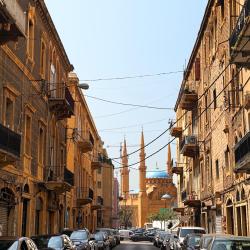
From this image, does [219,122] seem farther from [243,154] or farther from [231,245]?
[231,245]

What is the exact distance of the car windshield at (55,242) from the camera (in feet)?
58.1

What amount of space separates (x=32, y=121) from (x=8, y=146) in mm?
7383

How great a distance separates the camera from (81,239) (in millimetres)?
24875

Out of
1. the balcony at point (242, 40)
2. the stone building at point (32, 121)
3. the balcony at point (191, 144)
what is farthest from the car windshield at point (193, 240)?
the balcony at point (191, 144)

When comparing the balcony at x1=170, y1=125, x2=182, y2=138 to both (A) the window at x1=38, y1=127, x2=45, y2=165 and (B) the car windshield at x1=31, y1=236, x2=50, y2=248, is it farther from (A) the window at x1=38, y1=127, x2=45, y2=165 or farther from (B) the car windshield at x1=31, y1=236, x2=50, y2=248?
(B) the car windshield at x1=31, y1=236, x2=50, y2=248

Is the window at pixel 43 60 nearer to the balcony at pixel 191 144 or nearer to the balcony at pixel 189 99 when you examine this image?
the balcony at pixel 189 99

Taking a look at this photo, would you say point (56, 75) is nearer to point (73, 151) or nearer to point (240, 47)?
point (73, 151)

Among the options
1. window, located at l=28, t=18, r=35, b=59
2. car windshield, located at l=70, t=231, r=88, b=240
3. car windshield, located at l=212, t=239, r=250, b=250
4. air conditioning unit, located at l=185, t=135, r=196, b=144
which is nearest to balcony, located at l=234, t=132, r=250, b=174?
car windshield, located at l=212, t=239, r=250, b=250

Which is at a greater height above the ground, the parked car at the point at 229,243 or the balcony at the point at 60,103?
the balcony at the point at 60,103

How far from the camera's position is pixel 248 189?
2361 cm

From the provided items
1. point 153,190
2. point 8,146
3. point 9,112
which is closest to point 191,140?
point 9,112

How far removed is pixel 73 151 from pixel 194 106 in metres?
10.5

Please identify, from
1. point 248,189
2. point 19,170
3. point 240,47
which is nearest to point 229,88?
point 248,189

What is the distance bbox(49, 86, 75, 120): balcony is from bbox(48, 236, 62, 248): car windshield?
491 inches
